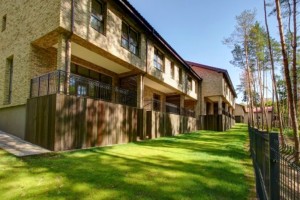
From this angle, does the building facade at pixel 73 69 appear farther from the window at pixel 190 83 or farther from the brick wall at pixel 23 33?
the window at pixel 190 83

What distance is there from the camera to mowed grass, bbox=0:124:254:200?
12.2 feet

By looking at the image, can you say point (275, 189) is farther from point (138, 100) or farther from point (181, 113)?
point (181, 113)

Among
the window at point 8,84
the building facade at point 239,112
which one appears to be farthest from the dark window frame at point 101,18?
the building facade at point 239,112

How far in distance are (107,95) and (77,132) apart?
3541 millimetres

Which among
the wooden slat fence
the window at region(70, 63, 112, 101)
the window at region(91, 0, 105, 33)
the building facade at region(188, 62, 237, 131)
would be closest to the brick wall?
the wooden slat fence

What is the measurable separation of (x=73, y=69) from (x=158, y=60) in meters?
6.53

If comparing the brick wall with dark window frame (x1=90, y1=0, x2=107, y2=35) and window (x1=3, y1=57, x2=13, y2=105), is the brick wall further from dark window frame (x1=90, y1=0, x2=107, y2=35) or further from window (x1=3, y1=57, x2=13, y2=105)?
dark window frame (x1=90, y1=0, x2=107, y2=35)

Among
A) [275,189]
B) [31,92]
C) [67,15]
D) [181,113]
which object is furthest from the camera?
[181,113]

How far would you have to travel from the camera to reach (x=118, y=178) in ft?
15.0

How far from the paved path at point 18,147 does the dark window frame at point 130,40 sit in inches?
245

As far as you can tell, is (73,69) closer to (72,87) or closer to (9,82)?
(72,87)

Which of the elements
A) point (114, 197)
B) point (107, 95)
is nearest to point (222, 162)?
point (114, 197)

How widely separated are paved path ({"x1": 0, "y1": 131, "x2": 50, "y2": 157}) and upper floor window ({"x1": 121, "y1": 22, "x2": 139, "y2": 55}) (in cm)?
635

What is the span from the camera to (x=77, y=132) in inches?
301
